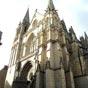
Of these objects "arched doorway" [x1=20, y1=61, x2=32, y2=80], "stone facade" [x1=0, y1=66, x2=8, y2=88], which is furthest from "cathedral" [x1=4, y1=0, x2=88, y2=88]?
"stone facade" [x1=0, y1=66, x2=8, y2=88]

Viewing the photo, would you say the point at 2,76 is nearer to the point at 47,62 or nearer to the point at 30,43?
the point at 30,43

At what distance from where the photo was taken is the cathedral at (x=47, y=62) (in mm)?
13117

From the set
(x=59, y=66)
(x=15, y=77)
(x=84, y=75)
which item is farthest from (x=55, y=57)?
(x=15, y=77)

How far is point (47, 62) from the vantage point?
13633 millimetres

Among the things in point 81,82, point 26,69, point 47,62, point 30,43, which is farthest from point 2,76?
point 81,82

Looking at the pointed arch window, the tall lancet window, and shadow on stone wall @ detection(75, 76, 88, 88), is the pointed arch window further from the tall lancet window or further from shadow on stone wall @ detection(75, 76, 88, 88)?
shadow on stone wall @ detection(75, 76, 88, 88)

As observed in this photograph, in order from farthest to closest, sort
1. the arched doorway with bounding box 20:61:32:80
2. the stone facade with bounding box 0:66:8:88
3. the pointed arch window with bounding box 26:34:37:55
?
the stone facade with bounding box 0:66:8:88, the pointed arch window with bounding box 26:34:37:55, the arched doorway with bounding box 20:61:32:80

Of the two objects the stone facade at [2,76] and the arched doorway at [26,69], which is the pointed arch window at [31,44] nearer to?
the arched doorway at [26,69]

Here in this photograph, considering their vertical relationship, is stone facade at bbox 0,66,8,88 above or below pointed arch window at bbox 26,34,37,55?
below

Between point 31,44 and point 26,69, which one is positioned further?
point 31,44

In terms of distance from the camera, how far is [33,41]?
67.0ft

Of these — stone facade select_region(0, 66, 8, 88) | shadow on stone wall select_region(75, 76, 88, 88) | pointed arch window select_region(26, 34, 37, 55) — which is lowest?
shadow on stone wall select_region(75, 76, 88, 88)

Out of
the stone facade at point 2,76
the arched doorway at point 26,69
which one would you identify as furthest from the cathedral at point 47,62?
the stone facade at point 2,76

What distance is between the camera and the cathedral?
43.0 feet
